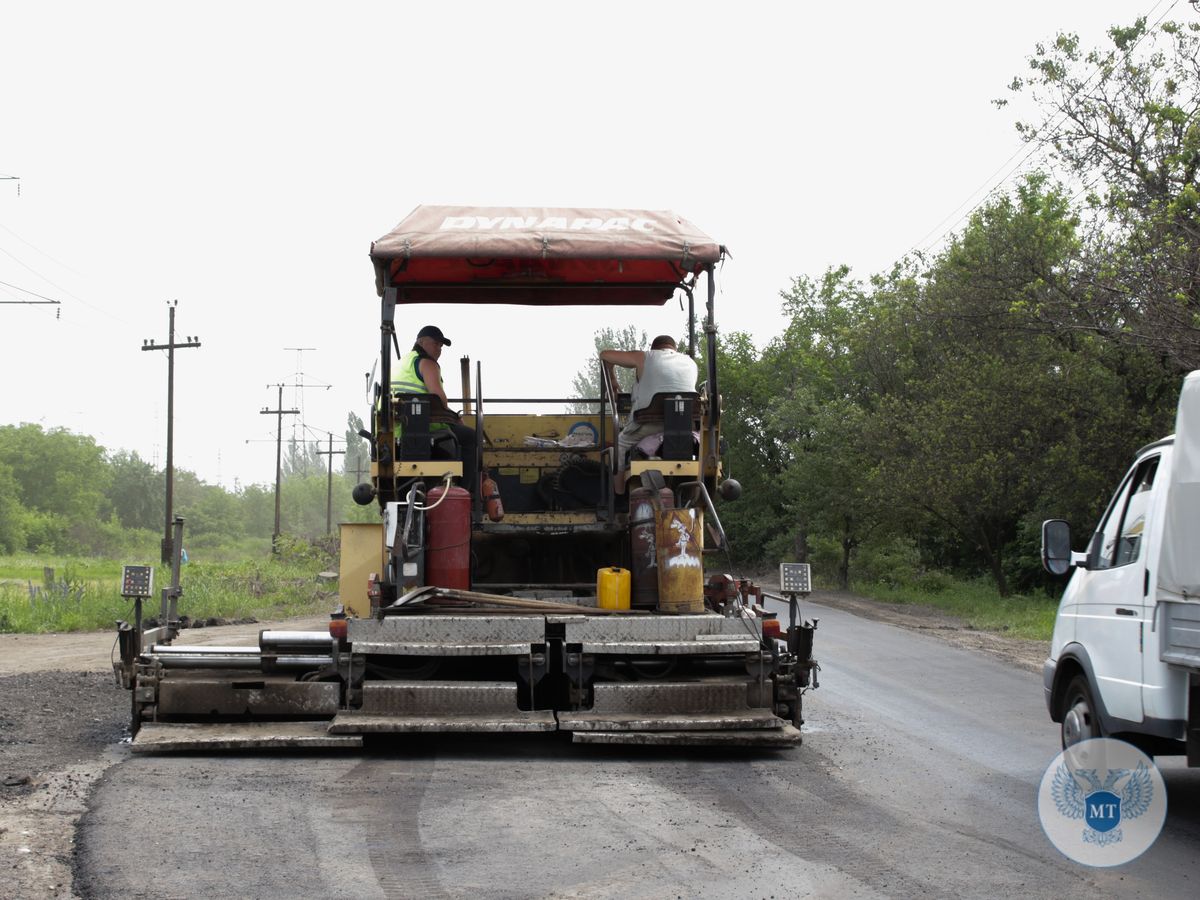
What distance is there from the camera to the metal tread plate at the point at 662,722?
888 cm

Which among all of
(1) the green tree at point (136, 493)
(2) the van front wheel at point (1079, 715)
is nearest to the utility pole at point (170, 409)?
(2) the van front wheel at point (1079, 715)

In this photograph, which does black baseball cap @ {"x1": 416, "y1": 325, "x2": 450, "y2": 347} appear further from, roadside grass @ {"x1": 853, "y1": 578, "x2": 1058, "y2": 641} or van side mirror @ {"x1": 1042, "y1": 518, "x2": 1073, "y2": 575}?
roadside grass @ {"x1": 853, "y1": 578, "x2": 1058, "y2": 641}

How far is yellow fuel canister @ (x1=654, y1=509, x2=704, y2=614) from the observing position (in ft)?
33.1

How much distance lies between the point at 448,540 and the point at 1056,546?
4506mm

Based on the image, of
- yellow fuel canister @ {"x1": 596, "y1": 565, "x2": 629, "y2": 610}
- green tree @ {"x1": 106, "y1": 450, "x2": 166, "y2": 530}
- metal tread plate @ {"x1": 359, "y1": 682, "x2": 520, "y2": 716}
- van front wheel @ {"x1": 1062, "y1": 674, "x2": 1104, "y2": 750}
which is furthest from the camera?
green tree @ {"x1": 106, "y1": 450, "x2": 166, "y2": 530}

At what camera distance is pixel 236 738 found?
343 inches

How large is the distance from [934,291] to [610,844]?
88.3 ft

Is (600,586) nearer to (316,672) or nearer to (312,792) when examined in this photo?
(316,672)

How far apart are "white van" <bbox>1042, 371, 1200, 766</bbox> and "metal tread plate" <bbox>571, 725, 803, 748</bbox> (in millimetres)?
1720

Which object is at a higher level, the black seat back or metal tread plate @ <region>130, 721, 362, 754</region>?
the black seat back

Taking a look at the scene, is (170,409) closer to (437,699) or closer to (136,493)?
(437,699)

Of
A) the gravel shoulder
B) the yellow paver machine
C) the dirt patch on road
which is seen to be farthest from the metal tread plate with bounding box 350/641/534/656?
the dirt patch on road

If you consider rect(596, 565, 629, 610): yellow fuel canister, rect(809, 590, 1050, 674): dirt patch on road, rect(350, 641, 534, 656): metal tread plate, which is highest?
rect(596, 565, 629, 610): yellow fuel canister

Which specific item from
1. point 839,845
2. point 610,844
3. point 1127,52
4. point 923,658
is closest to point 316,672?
point 610,844
